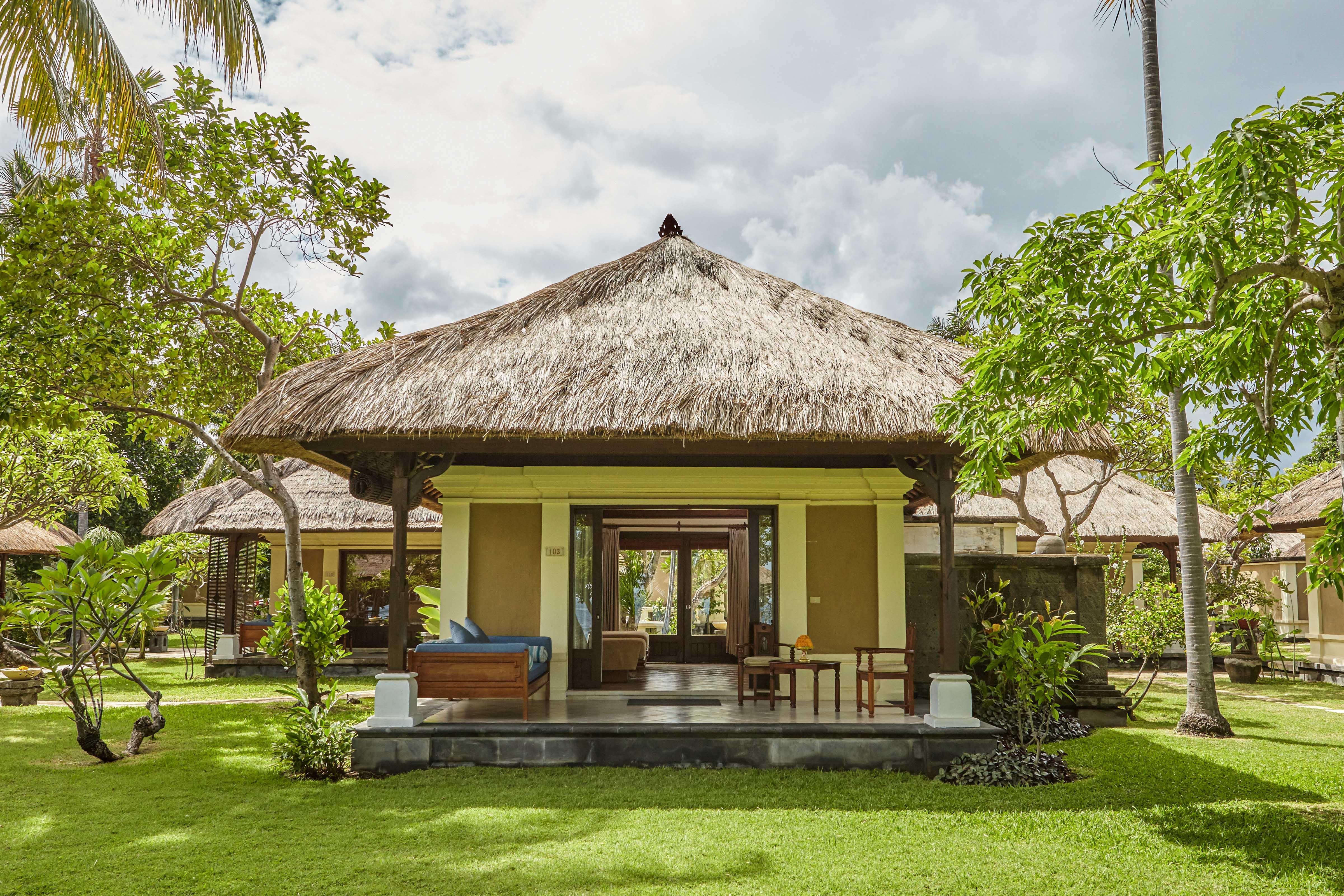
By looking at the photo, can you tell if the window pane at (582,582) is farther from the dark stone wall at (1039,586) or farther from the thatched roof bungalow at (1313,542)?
the thatched roof bungalow at (1313,542)

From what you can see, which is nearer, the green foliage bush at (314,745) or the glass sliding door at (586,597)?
the green foliage bush at (314,745)

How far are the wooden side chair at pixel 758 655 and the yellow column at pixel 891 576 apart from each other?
1.08m

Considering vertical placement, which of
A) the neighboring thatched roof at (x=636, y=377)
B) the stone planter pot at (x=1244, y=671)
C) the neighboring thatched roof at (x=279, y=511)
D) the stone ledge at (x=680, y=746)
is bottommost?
the stone planter pot at (x=1244, y=671)

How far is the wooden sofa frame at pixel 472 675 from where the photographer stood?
291 inches

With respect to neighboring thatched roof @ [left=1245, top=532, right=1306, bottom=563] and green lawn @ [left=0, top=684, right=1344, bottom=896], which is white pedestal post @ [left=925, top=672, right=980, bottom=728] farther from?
neighboring thatched roof @ [left=1245, top=532, right=1306, bottom=563]

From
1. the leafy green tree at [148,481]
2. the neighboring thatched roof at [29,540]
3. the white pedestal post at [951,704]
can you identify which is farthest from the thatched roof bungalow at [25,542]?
the white pedestal post at [951,704]

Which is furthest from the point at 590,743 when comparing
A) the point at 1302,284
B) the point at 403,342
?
the point at 1302,284

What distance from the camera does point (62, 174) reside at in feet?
32.1

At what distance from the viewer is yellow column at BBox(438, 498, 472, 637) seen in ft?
30.0

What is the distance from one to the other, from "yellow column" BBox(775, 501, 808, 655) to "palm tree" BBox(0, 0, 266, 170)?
6.41 m

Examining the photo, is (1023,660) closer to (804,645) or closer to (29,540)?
(804,645)

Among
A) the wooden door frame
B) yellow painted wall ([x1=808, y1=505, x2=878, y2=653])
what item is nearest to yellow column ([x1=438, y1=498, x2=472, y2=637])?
the wooden door frame

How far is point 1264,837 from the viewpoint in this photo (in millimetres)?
5266

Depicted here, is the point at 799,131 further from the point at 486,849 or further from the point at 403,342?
the point at 486,849
